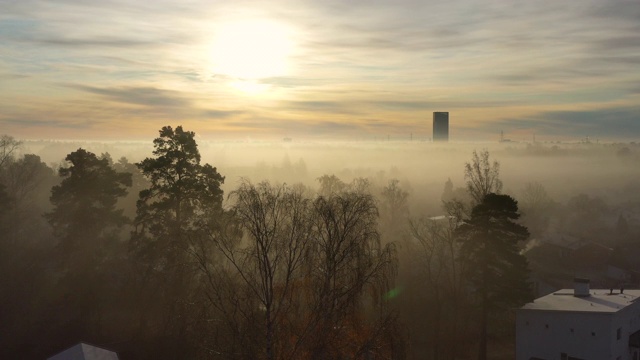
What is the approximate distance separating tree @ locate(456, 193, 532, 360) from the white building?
5.70 ft

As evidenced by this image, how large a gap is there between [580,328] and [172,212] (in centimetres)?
2537

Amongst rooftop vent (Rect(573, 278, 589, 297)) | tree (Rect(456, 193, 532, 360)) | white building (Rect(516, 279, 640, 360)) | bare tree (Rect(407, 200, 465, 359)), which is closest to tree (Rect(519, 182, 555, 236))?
bare tree (Rect(407, 200, 465, 359))

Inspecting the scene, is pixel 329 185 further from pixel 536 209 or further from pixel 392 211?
pixel 536 209

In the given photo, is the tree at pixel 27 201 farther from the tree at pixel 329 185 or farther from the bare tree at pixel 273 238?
the tree at pixel 329 185

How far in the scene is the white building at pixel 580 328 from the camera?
31.8 meters

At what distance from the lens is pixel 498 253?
111ft

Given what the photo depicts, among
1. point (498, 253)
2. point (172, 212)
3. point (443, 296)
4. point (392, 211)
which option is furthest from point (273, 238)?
point (392, 211)

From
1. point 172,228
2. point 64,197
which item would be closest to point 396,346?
point 172,228

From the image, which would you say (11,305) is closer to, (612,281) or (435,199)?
(612,281)

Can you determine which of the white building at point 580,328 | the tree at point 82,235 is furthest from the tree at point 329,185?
the white building at point 580,328

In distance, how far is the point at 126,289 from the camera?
127 feet

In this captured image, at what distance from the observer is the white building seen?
31.8 metres

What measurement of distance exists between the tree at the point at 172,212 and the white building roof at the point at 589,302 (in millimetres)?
20961

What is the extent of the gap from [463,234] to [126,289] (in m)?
23.6
